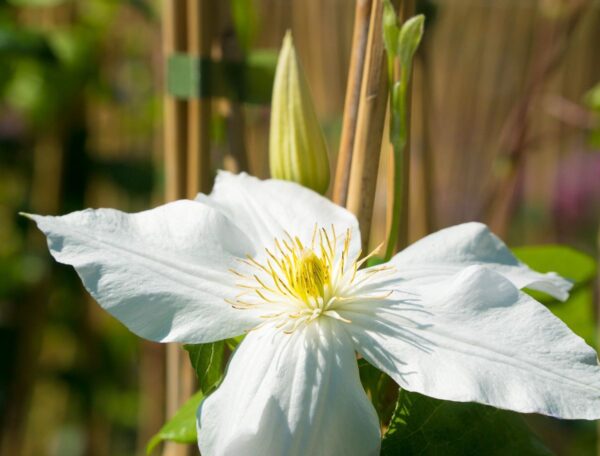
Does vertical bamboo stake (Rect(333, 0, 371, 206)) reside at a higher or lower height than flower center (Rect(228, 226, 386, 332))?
higher

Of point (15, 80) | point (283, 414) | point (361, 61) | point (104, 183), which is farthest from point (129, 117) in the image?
point (283, 414)

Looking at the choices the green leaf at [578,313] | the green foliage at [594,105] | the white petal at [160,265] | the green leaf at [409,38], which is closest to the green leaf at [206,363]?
the white petal at [160,265]

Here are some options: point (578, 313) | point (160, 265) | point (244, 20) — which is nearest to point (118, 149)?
point (244, 20)

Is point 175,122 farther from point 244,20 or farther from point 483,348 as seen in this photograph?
point 483,348

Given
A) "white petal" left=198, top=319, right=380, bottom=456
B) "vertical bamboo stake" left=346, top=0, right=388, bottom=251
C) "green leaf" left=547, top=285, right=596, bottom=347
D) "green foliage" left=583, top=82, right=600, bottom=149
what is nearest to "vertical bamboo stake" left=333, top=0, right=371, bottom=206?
"vertical bamboo stake" left=346, top=0, right=388, bottom=251

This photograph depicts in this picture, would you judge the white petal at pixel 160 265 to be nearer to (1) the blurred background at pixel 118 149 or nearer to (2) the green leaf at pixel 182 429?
(2) the green leaf at pixel 182 429

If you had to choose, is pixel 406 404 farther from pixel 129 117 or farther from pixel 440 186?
pixel 440 186

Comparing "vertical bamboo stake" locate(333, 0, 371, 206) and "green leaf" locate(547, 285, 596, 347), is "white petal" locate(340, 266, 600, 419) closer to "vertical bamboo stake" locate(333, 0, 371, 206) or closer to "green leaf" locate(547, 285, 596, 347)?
"vertical bamboo stake" locate(333, 0, 371, 206)
